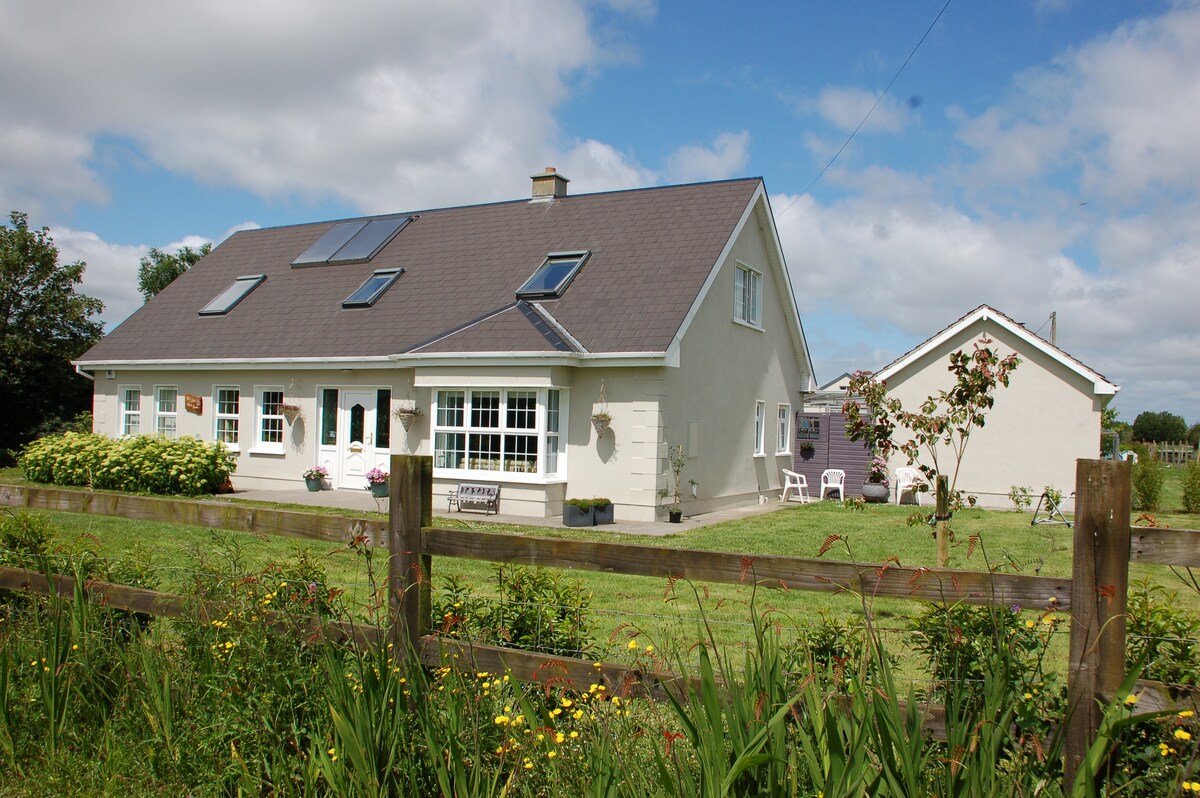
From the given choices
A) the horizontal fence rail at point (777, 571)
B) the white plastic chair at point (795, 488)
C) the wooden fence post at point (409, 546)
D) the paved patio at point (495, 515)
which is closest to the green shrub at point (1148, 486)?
the white plastic chair at point (795, 488)

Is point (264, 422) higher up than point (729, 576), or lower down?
higher up

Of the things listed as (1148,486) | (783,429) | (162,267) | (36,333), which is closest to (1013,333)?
(1148,486)

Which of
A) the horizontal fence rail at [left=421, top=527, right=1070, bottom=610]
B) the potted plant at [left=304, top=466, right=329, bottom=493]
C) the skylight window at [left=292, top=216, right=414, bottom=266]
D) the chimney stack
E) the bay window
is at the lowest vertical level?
the potted plant at [left=304, top=466, right=329, bottom=493]

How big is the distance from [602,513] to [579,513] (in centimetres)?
54

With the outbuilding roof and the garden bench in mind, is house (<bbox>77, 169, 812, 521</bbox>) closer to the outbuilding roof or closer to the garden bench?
the garden bench

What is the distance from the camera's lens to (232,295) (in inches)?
921

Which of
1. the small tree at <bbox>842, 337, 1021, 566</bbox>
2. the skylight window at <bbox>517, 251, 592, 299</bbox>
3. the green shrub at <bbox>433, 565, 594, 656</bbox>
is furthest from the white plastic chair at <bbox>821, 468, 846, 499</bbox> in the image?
the green shrub at <bbox>433, 565, 594, 656</bbox>

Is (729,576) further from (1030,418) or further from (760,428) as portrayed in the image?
(1030,418)

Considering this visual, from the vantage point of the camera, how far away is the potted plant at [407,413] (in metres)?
18.0

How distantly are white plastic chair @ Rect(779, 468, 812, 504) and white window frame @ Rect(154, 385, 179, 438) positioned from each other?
15.3 meters

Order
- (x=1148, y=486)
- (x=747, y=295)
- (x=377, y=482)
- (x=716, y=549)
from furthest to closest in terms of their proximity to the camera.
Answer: (x=747, y=295), (x=1148, y=486), (x=377, y=482), (x=716, y=549)

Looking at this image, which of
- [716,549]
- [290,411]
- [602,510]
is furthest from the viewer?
[290,411]

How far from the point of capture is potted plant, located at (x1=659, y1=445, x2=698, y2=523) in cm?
1620

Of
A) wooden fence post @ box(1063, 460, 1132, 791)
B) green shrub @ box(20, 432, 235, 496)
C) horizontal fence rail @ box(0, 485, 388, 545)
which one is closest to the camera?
wooden fence post @ box(1063, 460, 1132, 791)
